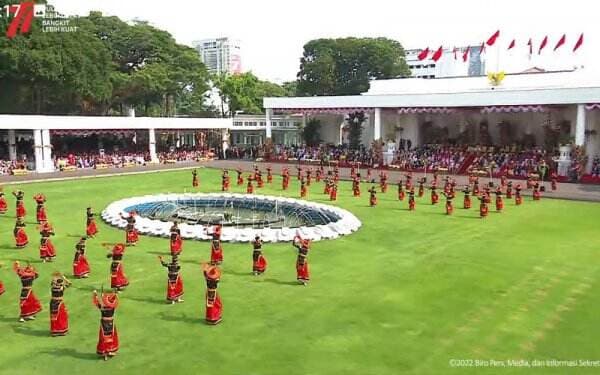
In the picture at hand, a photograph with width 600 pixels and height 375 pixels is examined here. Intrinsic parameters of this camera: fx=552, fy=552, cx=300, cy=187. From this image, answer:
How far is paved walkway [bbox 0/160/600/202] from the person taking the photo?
24984 millimetres

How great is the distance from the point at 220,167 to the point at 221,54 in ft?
312

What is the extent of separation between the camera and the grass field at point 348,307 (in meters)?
8.22

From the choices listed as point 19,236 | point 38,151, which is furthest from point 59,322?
point 38,151

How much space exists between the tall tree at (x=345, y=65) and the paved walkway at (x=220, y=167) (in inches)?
1361

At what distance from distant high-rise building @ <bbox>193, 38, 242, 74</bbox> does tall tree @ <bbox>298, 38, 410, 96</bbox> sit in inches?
2021

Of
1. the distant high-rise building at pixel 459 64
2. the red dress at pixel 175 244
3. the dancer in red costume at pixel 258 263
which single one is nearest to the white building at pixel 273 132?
the distant high-rise building at pixel 459 64

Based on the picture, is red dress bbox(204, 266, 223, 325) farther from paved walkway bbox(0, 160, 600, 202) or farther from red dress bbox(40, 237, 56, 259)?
paved walkway bbox(0, 160, 600, 202)

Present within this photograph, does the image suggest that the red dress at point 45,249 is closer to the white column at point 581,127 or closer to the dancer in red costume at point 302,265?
the dancer in red costume at point 302,265

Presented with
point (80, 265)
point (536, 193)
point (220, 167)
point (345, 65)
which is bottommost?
point (80, 265)

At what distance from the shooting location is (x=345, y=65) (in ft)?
250

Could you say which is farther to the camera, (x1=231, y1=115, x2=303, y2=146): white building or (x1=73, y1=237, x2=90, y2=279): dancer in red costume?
(x1=231, y1=115, x2=303, y2=146): white building

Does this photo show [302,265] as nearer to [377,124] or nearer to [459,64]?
[377,124]

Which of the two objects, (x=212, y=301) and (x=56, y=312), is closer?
(x=56, y=312)

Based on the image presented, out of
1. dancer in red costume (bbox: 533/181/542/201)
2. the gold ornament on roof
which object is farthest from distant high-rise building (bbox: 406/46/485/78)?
dancer in red costume (bbox: 533/181/542/201)
